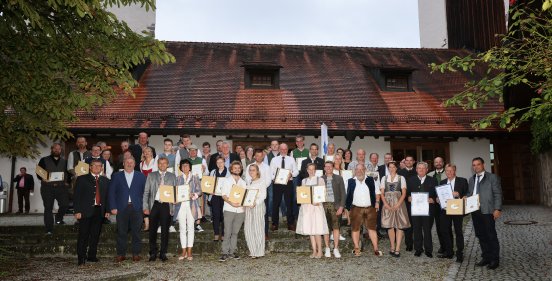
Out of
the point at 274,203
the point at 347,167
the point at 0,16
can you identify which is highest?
the point at 0,16

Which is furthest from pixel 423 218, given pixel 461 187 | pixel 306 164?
pixel 306 164

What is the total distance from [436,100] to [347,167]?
765cm

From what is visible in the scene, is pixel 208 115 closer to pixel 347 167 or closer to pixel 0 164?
pixel 347 167

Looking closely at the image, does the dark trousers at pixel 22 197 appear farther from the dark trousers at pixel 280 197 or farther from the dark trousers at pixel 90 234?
the dark trousers at pixel 280 197

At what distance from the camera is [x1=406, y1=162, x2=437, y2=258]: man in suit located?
8445mm

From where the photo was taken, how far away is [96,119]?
1420 cm

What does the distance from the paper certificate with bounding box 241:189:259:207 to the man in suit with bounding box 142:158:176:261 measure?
1.39 m

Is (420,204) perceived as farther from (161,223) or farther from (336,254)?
(161,223)

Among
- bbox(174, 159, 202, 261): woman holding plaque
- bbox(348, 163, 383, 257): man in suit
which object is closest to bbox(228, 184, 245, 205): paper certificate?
bbox(174, 159, 202, 261): woman holding plaque

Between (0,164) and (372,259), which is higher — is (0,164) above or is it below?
above

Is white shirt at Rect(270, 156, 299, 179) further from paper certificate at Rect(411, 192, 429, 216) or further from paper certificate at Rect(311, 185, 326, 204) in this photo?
paper certificate at Rect(411, 192, 429, 216)

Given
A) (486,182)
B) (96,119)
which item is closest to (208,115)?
(96,119)

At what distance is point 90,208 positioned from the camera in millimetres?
8109

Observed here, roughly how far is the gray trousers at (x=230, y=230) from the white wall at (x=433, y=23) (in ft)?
67.0
